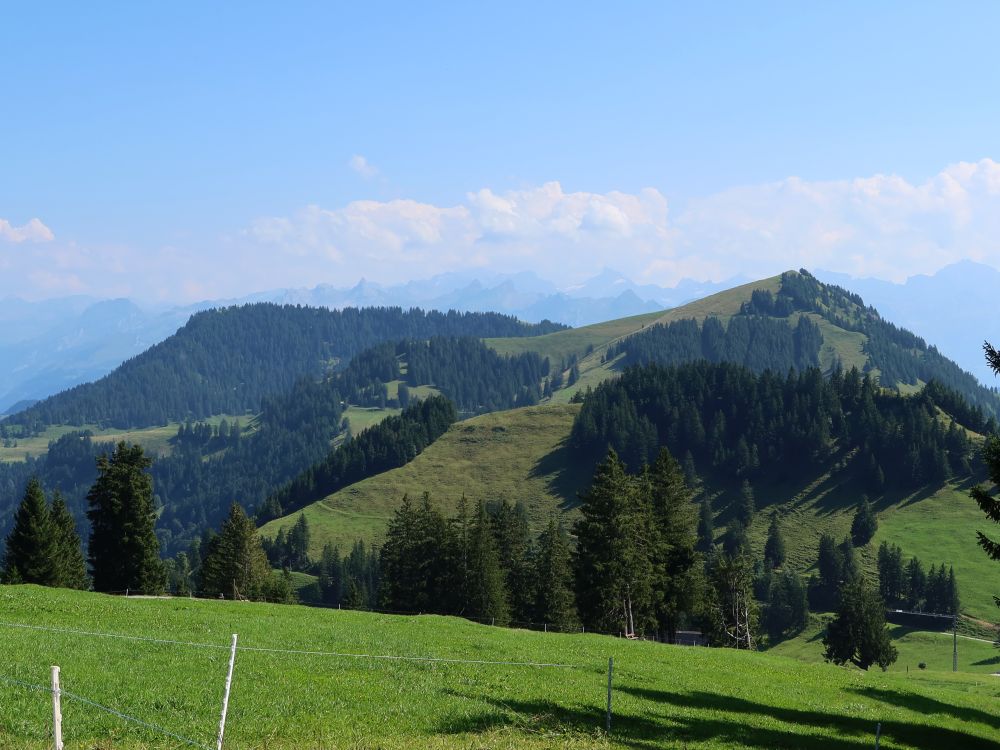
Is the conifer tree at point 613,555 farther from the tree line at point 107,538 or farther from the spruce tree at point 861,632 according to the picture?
the spruce tree at point 861,632

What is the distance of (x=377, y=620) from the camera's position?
5072 centimetres

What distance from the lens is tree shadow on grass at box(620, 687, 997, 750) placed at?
26688 mm

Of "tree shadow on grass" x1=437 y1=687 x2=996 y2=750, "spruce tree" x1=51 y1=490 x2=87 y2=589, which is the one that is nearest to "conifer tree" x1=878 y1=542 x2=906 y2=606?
"spruce tree" x1=51 y1=490 x2=87 y2=589

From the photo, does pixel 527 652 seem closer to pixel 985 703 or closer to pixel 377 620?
pixel 377 620

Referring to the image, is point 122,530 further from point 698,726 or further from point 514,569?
point 698,726

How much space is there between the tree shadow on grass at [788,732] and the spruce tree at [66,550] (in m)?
64.6

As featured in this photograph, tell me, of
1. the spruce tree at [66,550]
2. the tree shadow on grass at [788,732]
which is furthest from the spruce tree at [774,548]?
the tree shadow on grass at [788,732]

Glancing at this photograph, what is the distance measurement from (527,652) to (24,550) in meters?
56.3

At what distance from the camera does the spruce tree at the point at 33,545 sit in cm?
7562

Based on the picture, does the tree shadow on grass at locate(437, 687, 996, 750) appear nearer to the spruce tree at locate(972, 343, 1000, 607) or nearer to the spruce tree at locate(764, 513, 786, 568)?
the spruce tree at locate(972, 343, 1000, 607)

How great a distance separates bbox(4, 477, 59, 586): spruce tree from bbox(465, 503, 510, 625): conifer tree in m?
37.1

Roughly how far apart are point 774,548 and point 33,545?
146m

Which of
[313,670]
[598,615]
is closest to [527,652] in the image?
[313,670]

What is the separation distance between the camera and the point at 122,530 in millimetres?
77938
